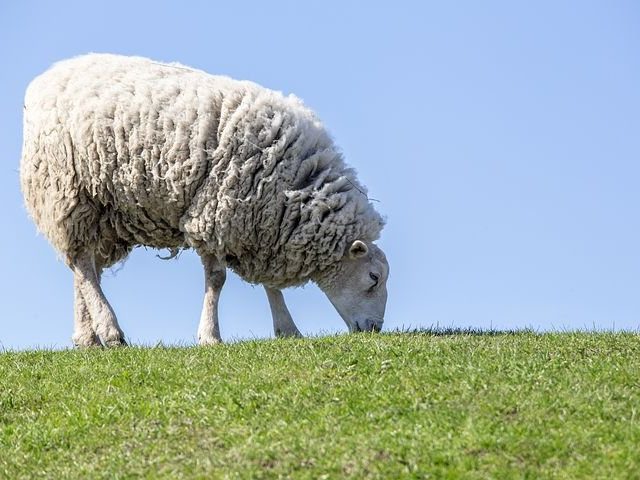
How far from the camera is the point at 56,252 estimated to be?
47.4ft

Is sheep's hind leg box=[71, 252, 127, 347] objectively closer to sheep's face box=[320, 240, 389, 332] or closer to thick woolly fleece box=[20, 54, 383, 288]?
thick woolly fleece box=[20, 54, 383, 288]

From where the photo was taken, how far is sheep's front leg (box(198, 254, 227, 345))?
13.7 meters

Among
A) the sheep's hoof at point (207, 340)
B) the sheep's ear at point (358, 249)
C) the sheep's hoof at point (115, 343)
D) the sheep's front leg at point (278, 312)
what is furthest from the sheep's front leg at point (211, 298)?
the sheep's ear at point (358, 249)

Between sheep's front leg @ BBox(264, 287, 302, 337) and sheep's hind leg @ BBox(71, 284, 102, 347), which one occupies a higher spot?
sheep's front leg @ BBox(264, 287, 302, 337)

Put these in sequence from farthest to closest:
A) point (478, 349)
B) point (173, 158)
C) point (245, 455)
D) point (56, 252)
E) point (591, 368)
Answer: point (56, 252) < point (173, 158) < point (478, 349) < point (591, 368) < point (245, 455)

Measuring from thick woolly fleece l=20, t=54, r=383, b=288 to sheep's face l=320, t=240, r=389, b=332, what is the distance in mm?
208

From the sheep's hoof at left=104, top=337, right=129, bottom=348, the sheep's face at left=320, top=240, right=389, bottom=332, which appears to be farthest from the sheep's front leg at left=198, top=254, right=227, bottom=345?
the sheep's face at left=320, top=240, right=389, bottom=332

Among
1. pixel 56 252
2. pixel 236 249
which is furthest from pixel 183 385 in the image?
pixel 56 252

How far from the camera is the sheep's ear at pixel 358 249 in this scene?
14.0 meters

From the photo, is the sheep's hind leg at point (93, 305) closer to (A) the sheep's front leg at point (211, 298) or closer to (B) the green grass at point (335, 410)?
(A) the sheep's front leg at point (211, 298)

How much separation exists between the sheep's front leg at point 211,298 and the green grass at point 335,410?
1.44m

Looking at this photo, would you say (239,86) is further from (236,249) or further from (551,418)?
(551,418)

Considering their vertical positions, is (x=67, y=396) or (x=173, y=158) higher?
(x=173, y=158)

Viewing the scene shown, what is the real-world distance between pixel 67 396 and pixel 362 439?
3577mm
